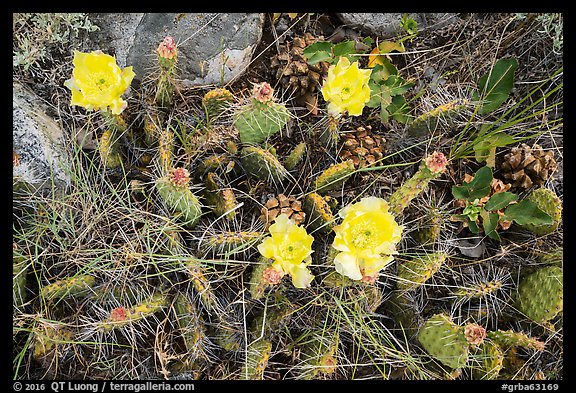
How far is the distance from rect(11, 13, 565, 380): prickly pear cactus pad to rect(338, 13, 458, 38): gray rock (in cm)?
1

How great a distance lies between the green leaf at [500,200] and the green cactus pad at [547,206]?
0.15 metres

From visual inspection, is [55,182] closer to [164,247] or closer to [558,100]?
[164,247]

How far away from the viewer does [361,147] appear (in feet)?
5.96

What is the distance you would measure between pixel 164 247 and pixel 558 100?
156cm

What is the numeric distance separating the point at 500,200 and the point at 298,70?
2.65 ft

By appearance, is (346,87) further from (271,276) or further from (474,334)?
(474,334)

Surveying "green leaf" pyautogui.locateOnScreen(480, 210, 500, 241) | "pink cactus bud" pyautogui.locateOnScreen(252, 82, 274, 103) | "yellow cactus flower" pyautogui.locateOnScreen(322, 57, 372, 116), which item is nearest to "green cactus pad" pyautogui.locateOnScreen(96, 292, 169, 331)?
"pink cactus bud" pyautogui.locateOnScreen(252, 82, 274, 103)

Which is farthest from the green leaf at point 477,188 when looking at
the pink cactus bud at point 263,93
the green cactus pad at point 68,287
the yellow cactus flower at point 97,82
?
the green cactus pad at point 68,287

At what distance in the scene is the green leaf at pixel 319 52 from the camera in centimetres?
163

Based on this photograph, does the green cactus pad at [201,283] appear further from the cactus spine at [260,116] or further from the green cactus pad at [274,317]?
the cactus spine at [260,116]

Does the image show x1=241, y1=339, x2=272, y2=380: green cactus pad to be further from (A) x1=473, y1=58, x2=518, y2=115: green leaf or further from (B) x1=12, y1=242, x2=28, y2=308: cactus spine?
(A) x1=473, y1=58, x2=518, y2=115: green leaf

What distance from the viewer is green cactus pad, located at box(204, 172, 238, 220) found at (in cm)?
160

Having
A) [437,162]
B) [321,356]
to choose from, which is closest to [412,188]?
[437,162]

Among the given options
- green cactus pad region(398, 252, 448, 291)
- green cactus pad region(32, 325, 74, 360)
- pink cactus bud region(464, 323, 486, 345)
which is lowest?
pink cactus bud region(464, 323, 486, 345)
